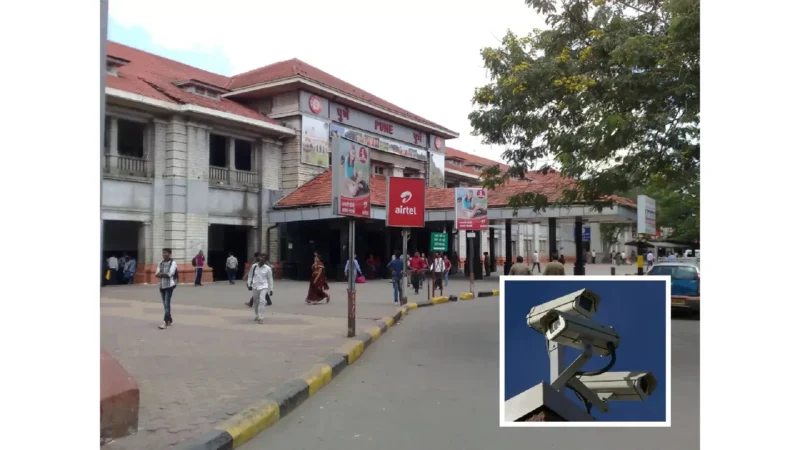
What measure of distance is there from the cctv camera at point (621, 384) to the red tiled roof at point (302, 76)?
401 centimetres

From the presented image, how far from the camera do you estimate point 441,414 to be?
4.97 meters

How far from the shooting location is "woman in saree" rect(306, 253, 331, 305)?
11.2 metres

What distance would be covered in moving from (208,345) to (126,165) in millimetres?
2838

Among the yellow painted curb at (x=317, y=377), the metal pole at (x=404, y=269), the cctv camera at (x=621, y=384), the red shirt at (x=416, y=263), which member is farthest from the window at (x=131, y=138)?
the red shirt at (x=416, y=263)

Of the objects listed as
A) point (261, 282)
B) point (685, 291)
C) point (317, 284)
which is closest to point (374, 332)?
point (261, 282)

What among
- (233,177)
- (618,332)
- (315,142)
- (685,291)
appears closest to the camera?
(618,332)

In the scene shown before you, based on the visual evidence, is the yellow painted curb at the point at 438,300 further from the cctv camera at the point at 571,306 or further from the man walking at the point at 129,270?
the cctv camera at the point at 571,306

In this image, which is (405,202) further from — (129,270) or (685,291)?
(685,291)

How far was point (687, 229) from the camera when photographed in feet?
96.7

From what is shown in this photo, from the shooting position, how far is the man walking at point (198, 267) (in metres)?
9.57

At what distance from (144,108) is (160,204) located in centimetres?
131

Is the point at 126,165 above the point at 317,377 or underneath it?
above

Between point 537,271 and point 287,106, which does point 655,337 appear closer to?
point 537,271

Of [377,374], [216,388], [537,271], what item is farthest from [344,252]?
[537,271]
